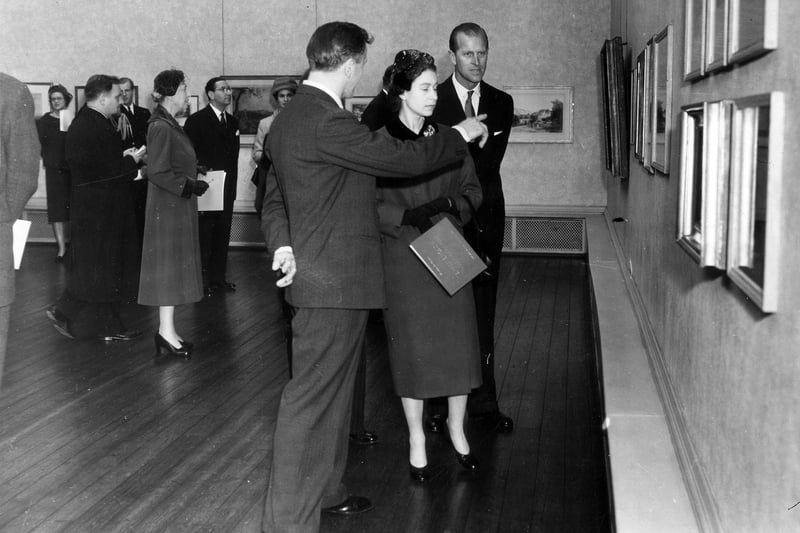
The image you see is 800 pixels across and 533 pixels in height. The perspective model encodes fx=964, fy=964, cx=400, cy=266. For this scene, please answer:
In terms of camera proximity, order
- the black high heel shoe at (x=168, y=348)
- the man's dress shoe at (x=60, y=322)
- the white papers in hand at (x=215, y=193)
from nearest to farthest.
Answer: the black high heel shoe at (x=168, y=348)
the man's dress shoe at (x=60, y=322)
the white papers in hand at (x=215, y=193)

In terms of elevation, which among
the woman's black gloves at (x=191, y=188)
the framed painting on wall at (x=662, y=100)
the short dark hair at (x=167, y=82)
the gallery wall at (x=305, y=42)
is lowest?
the woman's black gloves at (x=191, y=188)

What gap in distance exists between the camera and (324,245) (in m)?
4.12

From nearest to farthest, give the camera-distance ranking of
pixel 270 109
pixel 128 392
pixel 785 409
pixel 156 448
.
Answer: pixel 785 409, pixel 156 448, pixel 128 392, pixel 270 109

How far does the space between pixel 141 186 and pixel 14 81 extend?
7380 millimetres

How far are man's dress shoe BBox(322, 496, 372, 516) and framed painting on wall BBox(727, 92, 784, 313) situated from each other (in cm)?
271

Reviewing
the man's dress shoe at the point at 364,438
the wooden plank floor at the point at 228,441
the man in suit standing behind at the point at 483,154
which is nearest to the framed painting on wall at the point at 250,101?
the wooden plank floor at the point at 228,441

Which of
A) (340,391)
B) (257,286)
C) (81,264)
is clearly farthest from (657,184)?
(257,286)

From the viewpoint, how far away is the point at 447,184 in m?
5.06

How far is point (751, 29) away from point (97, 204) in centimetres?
732

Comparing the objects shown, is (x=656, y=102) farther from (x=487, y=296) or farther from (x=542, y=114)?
(x=542, y=114)

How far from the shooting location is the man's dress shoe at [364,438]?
578 cm

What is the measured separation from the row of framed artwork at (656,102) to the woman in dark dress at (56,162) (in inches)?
377

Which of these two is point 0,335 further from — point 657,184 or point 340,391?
point 657,184

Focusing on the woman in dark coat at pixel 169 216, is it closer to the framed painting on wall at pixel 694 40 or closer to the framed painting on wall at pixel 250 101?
the framed painting on wall at pixel 694 40
